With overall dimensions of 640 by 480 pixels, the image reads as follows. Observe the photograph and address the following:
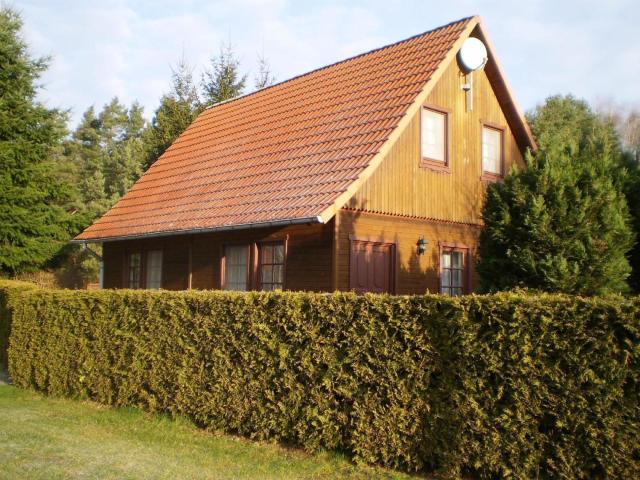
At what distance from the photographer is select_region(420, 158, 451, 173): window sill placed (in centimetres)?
1508

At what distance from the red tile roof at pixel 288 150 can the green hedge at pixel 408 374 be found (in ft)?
12.5

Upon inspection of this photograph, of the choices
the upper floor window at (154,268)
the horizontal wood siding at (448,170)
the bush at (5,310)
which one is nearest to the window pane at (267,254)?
the horizontal wood siding at (448,170)

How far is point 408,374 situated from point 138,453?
3.33 meters

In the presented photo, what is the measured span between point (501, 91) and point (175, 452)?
12.2m

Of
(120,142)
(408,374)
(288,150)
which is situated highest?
(120,142)

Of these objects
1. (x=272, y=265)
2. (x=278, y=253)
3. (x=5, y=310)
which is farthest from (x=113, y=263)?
(x=278, y=253)

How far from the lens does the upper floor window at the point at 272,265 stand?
14.8 metres

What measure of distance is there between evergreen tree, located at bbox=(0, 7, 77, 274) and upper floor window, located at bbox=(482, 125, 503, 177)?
58.1ft

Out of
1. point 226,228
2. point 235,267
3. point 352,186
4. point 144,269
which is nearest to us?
point 352,186

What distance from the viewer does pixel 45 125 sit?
90.9 ft

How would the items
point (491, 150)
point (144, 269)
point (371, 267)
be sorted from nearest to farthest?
point (371, 267), point (491, 150), point (144, 269)

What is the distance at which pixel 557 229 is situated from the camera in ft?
34.8

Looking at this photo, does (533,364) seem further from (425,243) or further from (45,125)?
(45,125)

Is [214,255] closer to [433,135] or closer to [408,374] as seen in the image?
[433,135]
